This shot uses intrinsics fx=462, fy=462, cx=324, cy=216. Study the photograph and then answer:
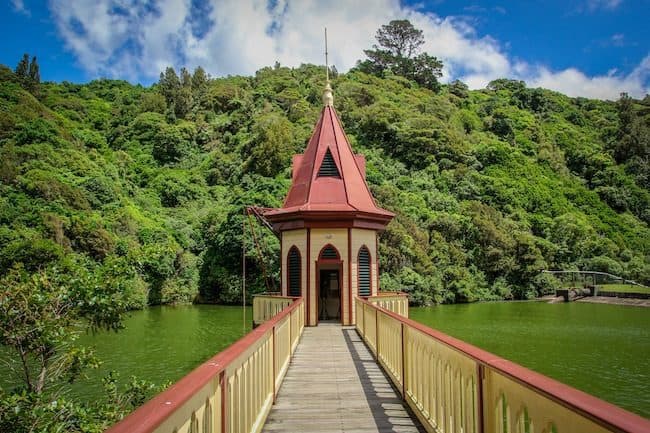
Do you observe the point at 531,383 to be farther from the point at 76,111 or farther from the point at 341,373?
the point at 76,111

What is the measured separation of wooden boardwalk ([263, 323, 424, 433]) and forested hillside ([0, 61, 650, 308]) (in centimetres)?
2071

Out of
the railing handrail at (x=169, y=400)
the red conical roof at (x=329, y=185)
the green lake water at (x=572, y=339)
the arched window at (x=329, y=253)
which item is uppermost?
the red conical roof at (x=329, y=185)

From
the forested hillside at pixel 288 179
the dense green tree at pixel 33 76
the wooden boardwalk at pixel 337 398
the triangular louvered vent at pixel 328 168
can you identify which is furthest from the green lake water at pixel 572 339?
the dense green tree at pixel 33 76

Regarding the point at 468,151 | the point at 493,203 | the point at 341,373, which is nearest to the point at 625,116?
the point at 468,151

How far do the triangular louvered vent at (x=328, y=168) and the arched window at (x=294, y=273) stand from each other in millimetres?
2760

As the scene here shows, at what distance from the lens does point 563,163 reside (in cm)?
6481

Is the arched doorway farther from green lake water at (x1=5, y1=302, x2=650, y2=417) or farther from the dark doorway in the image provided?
green lake water at (x1=5, y1=302, x2=650, y2=417)

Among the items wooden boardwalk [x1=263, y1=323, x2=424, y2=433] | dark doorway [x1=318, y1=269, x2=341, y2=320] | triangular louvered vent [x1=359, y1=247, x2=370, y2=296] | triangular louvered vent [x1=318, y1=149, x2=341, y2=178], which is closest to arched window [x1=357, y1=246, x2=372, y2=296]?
triangular louvered vent [x1=359, y1=247, x2=370, y2=296]

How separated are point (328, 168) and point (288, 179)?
27.4 meters

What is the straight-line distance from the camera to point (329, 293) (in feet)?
55.3

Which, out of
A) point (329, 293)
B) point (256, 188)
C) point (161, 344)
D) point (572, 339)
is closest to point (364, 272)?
point (329, 293)

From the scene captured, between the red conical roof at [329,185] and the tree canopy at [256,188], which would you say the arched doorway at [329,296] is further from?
the tree canopy at [256,188]

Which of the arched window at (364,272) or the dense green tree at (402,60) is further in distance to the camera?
the dense green tree at (402,60)

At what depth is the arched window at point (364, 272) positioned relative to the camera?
14359 millimetres
